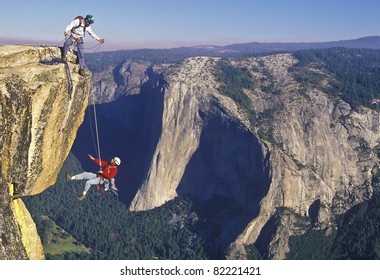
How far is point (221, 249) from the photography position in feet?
318

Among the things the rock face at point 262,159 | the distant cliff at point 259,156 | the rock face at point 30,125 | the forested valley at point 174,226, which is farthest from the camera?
the rock face at point 262,159

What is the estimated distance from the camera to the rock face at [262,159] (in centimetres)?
10250

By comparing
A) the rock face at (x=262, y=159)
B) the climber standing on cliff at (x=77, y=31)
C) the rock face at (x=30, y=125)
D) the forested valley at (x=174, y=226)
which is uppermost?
the climber standing on cliff at (x=77, y=31)

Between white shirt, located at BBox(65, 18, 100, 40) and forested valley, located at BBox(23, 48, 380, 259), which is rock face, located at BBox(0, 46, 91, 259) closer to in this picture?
white shirt, located at BBox(65, 18, 100, 40)

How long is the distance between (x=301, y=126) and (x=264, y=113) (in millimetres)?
11324

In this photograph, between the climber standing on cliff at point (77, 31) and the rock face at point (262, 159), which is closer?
the climber standing on cliff at point (77, 31)

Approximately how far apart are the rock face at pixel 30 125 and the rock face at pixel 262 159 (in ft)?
252

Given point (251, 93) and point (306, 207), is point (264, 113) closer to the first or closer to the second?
point (251, 93)

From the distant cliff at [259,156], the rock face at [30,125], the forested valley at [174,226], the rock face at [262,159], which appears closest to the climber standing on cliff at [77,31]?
the rock face at [30,125]

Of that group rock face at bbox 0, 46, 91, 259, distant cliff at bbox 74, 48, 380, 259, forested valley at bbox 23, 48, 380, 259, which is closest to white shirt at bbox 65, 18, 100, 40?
rock face at bbox 0, 46, 91, 259

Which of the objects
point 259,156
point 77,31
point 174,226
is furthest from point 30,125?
point 174,226

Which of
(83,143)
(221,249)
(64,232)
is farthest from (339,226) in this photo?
(83,143)

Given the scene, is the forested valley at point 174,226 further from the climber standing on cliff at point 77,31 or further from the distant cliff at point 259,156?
the climber standing on cliff at point 77,31

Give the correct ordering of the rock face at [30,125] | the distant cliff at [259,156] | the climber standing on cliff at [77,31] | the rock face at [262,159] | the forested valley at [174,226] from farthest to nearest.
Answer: the rock face at [262,159] < the distant cliff at [259,156] < the forested valley at [174,226] < the climber standing on cliff at [77,31] < the rock face at [30,125]
